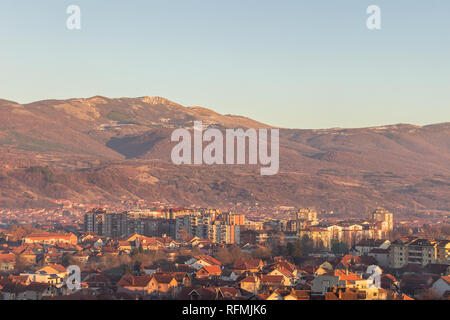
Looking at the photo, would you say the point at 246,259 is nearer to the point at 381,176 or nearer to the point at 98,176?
the point at 98,176

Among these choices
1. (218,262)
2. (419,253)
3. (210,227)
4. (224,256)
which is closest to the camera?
(419,253)

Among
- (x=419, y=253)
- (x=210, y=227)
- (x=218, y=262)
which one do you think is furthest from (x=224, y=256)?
(x=210, y=227)

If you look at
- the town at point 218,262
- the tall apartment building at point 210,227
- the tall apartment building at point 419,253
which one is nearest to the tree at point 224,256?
the town at point 218,262

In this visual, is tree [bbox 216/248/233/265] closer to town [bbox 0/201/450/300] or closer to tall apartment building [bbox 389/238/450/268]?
town [bbox 0/201/450/300]

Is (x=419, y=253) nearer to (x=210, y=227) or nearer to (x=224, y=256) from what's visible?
(x=224, y=256)

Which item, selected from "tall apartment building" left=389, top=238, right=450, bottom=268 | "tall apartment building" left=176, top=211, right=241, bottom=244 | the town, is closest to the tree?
the town

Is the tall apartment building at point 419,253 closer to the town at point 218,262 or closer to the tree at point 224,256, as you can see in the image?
the town at point 218,262
